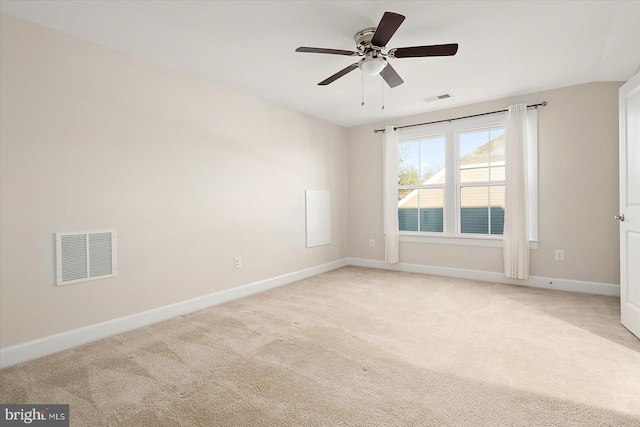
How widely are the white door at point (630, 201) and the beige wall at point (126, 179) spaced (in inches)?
145

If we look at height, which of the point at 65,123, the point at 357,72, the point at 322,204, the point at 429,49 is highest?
the point at 357,72

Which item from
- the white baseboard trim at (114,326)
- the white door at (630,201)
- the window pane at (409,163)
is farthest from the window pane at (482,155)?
the white baseboard trim at (114,326)

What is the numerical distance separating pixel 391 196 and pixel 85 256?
13.6 feet

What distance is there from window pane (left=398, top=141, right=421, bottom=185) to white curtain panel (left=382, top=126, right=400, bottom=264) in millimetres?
Answer: 139

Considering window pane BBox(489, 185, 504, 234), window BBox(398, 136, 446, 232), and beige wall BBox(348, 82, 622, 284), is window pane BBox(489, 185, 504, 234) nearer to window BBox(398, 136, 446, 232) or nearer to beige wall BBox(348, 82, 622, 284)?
beige wall BBox(348, 82, 622, 284)

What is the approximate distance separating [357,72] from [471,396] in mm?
3072

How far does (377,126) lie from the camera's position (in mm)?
5559

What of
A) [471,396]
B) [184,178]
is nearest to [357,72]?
[184,178]

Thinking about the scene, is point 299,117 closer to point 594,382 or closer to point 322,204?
point 322,204

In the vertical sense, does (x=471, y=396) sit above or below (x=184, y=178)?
below

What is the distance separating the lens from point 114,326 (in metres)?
2.84

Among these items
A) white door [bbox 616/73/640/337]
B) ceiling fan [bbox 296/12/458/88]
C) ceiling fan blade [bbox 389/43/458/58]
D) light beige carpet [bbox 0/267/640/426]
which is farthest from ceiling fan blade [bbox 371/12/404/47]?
light beige carpet [bbox 0/267/640/426]

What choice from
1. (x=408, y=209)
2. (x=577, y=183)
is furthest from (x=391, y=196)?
(x=577, y=183)

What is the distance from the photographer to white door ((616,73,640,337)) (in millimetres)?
2623
